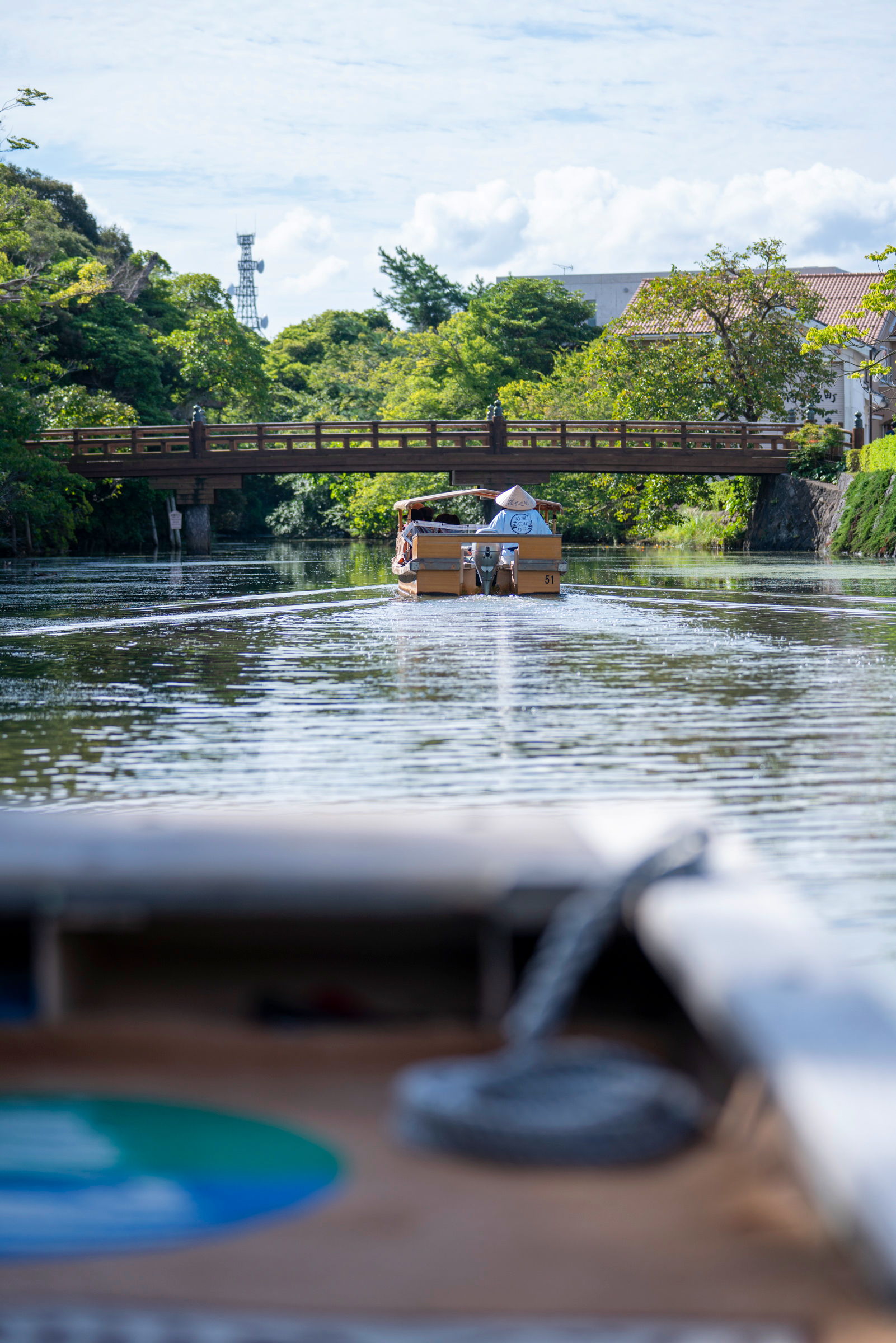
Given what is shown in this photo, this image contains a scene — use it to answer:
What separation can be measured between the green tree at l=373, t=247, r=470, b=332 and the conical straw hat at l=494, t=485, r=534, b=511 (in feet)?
178

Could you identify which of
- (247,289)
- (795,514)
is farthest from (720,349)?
(247,289)

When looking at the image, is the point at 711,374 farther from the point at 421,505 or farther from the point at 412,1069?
the point at 412,1069

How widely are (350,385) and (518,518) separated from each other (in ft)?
172

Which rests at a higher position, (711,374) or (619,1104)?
(711,374)

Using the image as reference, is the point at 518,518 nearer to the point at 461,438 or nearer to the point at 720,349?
the point at 461,438

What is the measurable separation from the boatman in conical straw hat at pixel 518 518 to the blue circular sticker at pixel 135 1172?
67.5ft

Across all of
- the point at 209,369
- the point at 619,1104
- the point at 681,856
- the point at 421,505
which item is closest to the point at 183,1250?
the point at 619,1104

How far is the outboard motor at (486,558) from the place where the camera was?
75.6ft

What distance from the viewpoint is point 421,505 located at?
1048 inches

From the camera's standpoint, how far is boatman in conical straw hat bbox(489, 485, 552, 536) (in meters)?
22.8

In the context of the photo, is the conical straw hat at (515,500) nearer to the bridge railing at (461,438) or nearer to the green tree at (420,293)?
the bridge railing at (461,438)

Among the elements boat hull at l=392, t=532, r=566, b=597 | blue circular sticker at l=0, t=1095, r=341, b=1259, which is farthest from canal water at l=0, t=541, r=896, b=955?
blue circular sticker at l=0, t=1095, r=341, b=1259

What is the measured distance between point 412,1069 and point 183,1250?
0.61 meters

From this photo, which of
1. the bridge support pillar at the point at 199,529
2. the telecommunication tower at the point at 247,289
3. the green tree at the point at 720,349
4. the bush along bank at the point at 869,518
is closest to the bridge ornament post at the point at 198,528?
the bridge support pillar at the point at 199,529
